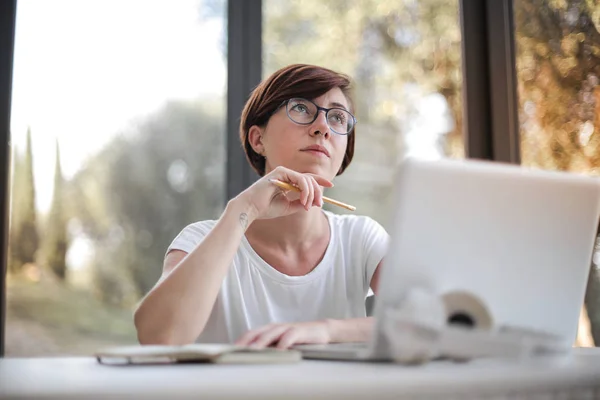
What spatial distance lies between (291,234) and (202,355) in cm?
86

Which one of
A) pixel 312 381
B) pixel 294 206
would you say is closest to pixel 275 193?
pixel 294 206

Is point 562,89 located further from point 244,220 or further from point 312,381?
point 312,381

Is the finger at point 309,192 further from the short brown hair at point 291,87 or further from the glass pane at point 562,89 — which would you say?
the glass pane at point 562,89

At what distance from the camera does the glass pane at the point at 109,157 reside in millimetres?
2580

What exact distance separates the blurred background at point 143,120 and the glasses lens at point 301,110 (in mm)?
963

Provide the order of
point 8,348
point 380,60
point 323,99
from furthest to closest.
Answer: point 380,60
point 8,348
point 323,99

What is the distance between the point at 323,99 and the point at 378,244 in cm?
41

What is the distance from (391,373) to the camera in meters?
0.66

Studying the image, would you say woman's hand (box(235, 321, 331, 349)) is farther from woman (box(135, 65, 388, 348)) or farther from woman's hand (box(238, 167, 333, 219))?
woman's hand (box(238, 167, 333, 219))

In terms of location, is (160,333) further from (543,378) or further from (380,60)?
(380,60)

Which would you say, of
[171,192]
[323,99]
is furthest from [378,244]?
[171,192]

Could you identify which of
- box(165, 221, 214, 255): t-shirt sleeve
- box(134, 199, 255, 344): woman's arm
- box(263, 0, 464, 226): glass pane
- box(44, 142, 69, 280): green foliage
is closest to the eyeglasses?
box(165, 221, 214, 255): t-shirt sleeve

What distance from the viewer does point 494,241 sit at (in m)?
0.80

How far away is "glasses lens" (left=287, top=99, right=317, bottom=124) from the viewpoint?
1.62 meters
